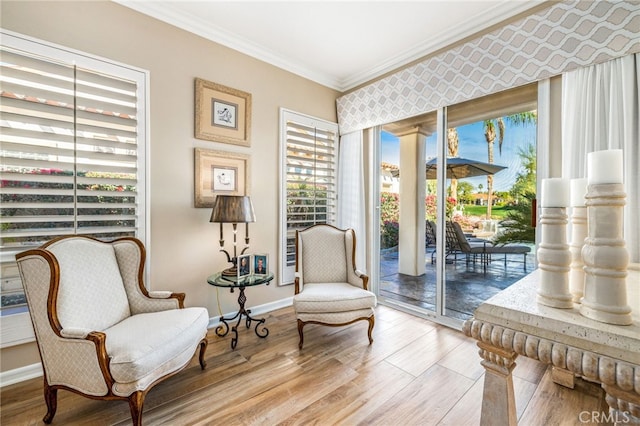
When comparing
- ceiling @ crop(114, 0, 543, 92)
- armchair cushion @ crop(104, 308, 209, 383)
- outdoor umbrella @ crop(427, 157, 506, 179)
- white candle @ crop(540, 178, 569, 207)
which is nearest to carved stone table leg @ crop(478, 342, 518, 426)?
white candle @ crop(540, 178, 569, 207)

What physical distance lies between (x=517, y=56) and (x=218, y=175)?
289 centimetres

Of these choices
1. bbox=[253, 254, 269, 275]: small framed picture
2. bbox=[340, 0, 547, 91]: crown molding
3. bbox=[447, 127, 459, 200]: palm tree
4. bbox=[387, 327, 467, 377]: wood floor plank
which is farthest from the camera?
bbox=[447, 127, 459, 200]: palm tree

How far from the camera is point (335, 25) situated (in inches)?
106

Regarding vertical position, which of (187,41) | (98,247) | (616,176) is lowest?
(98,247)

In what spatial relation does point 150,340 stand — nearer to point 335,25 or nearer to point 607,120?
point 335,25

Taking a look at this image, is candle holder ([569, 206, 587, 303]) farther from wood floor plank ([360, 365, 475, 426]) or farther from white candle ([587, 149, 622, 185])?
wood floor plank ([360, 365, 475, 426])

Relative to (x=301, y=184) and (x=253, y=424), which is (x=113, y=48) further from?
(x=253, y=424)

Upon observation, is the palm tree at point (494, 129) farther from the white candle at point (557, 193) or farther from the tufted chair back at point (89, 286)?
the tufted chair back at point (89, 286)

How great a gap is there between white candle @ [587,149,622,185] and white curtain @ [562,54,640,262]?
5.38 ft

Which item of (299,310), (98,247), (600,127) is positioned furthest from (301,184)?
(600,127)

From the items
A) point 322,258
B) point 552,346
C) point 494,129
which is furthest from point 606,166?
point 322,258

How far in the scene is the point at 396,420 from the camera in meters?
1.63

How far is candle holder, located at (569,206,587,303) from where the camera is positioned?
94 centimetres

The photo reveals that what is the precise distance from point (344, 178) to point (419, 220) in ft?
3.77
